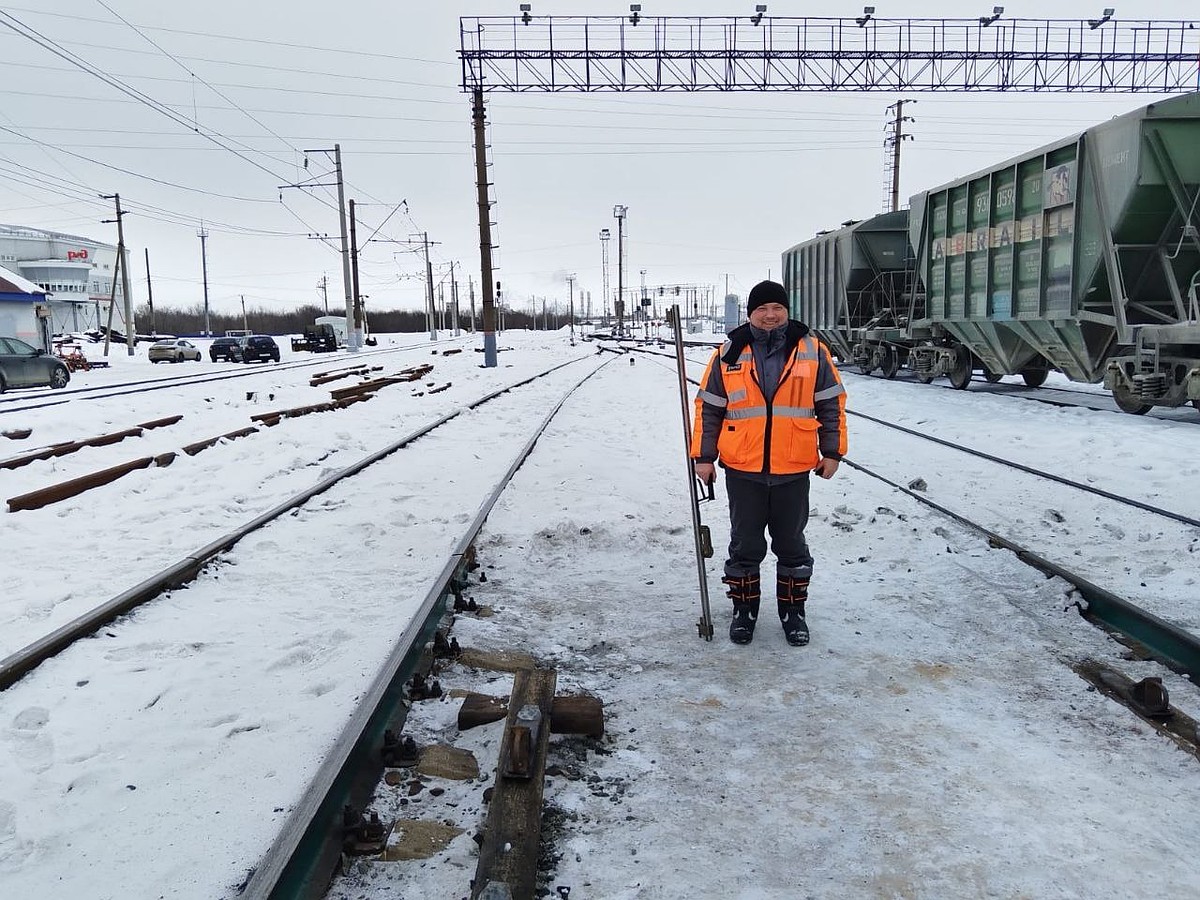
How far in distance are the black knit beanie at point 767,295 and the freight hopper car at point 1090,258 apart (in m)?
8.37

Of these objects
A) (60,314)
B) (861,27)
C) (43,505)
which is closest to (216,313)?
(60,314)

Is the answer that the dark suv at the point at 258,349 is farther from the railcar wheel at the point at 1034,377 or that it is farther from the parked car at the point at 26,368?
the railcar wheel at the point at 1034,377

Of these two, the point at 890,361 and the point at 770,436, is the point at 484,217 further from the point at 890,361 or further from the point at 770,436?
the point at 770,436

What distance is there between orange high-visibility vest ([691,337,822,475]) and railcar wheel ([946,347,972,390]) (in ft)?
46.0

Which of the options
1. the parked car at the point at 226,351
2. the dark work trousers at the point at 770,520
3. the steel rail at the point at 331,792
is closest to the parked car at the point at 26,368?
the parked car at the point at 226,351

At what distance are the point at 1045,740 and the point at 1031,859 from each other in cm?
86

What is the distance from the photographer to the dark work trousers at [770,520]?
4.33 m

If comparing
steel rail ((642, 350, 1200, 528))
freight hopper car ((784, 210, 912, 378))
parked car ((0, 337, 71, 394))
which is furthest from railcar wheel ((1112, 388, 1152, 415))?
parked car ((0, 337, 71, 394))

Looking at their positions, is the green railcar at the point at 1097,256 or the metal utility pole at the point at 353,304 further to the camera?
the metal utility pole at the point at 353,304

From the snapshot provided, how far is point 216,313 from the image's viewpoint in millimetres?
154125

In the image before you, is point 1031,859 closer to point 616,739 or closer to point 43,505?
point 616,739

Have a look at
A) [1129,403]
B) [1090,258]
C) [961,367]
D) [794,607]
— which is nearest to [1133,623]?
[794,607]

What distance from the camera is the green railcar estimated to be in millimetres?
10117

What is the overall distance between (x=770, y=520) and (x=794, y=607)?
0.46 m
